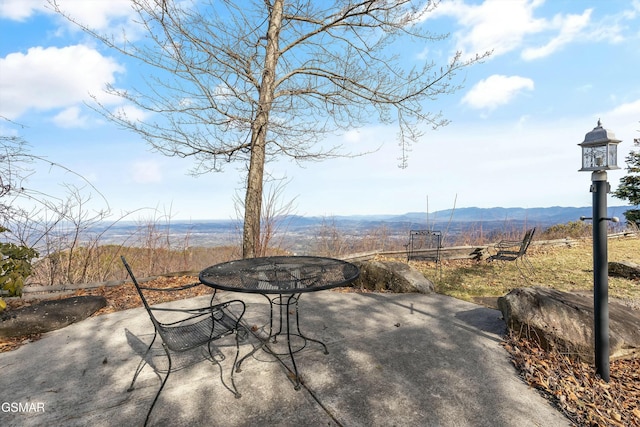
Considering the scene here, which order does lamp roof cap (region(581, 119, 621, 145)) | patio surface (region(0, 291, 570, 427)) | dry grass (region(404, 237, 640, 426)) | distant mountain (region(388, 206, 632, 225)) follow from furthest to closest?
distant mountain (region(388, 206, 632, 225)), lamp roof cap (region(581, 119, 621, 145)), dry grass (region(404, 237, 640, 426)), patio surface (region(0, 291, 570, 427))

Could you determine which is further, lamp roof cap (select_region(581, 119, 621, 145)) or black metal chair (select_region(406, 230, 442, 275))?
black metal chair (select_region(406, 230, 442, 275))

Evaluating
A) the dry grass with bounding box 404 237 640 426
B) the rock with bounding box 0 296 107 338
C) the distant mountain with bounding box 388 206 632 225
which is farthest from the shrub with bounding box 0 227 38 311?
the distant mountain with bounding box 388 206 632 225

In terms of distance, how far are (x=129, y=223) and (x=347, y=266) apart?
14.1 ft

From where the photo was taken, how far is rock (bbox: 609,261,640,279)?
203 inches

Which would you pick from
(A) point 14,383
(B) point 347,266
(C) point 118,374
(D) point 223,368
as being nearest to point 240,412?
(D) point 223,368

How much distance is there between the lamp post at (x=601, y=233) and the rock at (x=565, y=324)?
156mm

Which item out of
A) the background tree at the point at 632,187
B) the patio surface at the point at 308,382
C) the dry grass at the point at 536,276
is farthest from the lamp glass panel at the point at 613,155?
the background tree at the point at 632,187

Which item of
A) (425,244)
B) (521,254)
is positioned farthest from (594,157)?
(425,244)

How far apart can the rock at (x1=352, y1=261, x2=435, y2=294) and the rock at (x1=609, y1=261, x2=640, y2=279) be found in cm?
364

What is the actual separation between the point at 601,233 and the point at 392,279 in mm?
2407

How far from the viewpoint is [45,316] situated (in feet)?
10.2

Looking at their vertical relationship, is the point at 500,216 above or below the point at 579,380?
above

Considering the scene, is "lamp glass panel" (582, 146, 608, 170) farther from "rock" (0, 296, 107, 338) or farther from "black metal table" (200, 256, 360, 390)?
"rock" (0, 296, 107, 338)

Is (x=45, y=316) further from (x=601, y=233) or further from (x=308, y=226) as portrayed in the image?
(x=601, y=233)
